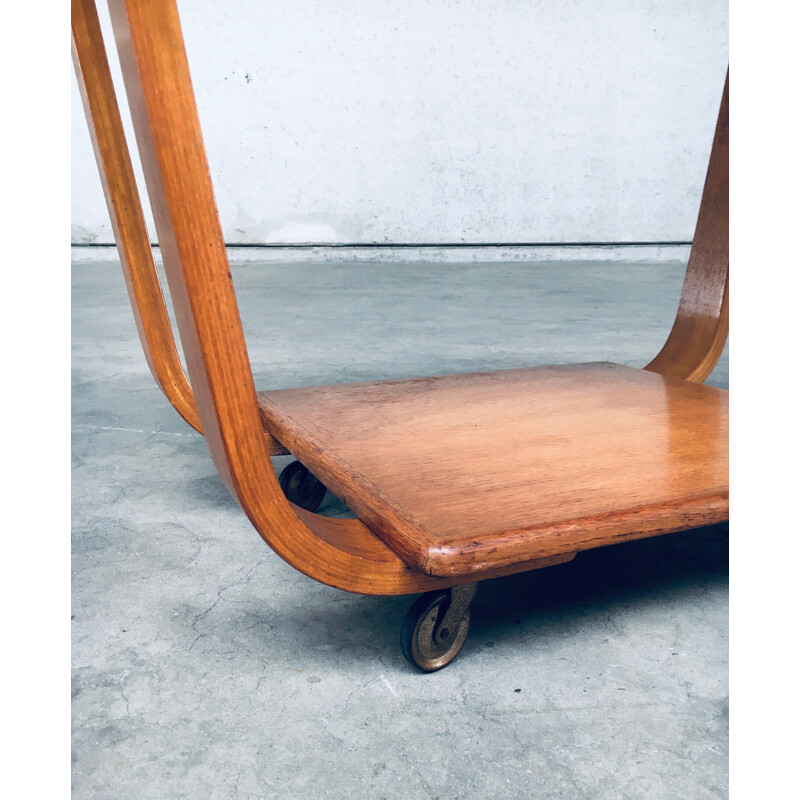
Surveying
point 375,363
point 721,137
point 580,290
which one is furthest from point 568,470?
point 580,290

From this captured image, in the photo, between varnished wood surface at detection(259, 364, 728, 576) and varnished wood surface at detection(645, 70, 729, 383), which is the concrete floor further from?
varnished wood surface at detection(645, 70, 729, 383)

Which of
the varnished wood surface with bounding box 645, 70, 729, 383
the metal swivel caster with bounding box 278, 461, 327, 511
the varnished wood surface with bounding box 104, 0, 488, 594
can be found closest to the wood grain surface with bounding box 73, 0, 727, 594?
the varnished wood surface with bounding box 104, 0, 488, 594

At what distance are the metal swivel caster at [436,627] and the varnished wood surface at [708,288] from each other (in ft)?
3.41

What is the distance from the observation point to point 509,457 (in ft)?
3.80

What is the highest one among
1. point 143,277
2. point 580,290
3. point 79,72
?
point 79,72

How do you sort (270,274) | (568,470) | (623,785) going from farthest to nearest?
(270,274), (568,470), (623,785)

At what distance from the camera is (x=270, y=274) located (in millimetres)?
5383

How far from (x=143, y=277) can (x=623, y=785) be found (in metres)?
1.15

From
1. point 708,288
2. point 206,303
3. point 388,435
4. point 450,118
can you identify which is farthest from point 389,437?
point 450,118

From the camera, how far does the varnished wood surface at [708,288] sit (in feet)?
6.07

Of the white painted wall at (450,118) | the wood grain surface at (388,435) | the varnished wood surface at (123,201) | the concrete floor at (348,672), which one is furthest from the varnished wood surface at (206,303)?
the white painted wall at (450,118)

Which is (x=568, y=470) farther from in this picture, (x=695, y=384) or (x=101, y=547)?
(x=101, y=547)

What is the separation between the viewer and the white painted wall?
5914 millimetres

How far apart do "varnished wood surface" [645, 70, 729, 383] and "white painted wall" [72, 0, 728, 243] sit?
4.53m
